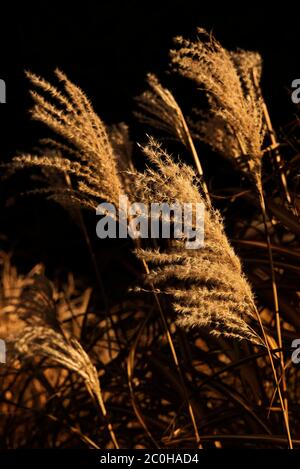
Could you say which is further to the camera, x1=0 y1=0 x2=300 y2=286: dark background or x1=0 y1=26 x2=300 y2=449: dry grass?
x1=0 y1=0 x2=300 y2=286: dark background

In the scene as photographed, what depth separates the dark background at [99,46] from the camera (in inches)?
161

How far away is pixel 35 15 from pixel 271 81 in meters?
1.41

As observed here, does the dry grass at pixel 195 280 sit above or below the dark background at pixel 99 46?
below

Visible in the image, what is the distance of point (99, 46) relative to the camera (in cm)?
450

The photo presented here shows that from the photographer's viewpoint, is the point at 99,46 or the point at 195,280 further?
the point at 99,46

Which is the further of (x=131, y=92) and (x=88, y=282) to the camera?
(x=88, y=282)

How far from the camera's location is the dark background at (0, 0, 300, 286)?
4.09 m

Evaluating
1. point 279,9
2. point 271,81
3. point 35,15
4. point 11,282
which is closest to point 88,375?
point 11,282

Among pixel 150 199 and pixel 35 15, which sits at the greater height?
pixel 35 15

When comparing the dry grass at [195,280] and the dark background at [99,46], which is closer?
the dry grass at [195,280]

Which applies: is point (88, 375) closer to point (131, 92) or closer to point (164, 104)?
point (164, 104)

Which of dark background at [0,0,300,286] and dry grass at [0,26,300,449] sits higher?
dark background at [0,0,300,286]

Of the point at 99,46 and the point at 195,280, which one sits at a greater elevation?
the point at 99,46

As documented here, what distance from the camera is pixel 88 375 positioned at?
5.11 feet
